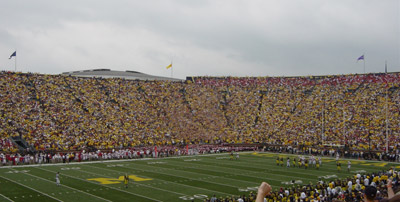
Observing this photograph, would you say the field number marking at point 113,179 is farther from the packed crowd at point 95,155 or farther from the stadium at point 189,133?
the packed crowd at point 95,155

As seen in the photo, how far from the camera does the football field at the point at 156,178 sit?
63.9 feet

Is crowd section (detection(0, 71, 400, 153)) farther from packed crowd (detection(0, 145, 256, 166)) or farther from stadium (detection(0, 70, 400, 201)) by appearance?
packed crowd (detection(0, 145, 256, 166))

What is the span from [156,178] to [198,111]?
2823 centimetres

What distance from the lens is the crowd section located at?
39.1 m

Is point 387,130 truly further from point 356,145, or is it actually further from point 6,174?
point 6,174

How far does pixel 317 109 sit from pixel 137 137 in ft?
73.9

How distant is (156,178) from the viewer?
960 inches

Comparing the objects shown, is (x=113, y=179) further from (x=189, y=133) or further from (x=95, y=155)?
(x=189, y=133)

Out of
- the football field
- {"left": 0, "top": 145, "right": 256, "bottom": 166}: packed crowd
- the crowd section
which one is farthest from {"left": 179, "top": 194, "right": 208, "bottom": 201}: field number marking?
the crowd section

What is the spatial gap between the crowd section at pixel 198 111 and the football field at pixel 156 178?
8.07 metres

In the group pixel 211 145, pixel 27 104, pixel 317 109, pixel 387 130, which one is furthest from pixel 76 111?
pixel 387 130

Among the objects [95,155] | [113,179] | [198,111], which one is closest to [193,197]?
[113,179]

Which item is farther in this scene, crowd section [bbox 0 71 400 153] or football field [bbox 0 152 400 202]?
crowd section [bbox 0 71 400 153]

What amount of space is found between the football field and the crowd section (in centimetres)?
807
